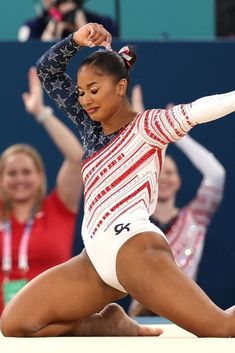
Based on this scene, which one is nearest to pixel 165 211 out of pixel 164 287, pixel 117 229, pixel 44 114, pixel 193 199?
pixel 193 199

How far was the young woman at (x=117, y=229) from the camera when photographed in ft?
11.2

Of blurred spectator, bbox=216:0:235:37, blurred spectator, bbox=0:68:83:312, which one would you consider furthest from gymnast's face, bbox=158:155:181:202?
blurred spectator, bbox=216:0:235:37

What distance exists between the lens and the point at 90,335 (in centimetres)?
373

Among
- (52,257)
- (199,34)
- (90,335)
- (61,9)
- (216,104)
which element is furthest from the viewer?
(199,34)

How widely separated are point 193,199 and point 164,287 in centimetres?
187

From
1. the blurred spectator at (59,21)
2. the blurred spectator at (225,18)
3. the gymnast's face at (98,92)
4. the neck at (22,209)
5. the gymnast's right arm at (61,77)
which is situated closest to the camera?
the gymnast's face at (98,92)

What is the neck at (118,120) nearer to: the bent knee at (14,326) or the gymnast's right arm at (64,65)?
the gymnast's right arm at (64,65)

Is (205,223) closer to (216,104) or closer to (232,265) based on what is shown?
(232,265)

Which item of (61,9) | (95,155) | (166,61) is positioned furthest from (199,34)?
(95,155)

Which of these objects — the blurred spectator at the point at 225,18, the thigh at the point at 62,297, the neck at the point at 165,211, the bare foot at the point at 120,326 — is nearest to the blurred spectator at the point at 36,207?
the neck at the point at 165,211

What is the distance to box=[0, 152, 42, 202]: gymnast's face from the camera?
504 cm

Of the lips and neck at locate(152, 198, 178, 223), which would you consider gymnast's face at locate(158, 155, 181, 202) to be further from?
the lips

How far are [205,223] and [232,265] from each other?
0.26 metres

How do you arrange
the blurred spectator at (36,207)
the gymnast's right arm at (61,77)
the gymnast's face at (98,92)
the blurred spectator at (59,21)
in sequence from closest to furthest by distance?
the gymnast's face at (98,92)
the gymnast's right arm at (61,77)
the blurred spectator at (36,207)
the blurred spectator at (59,21)
